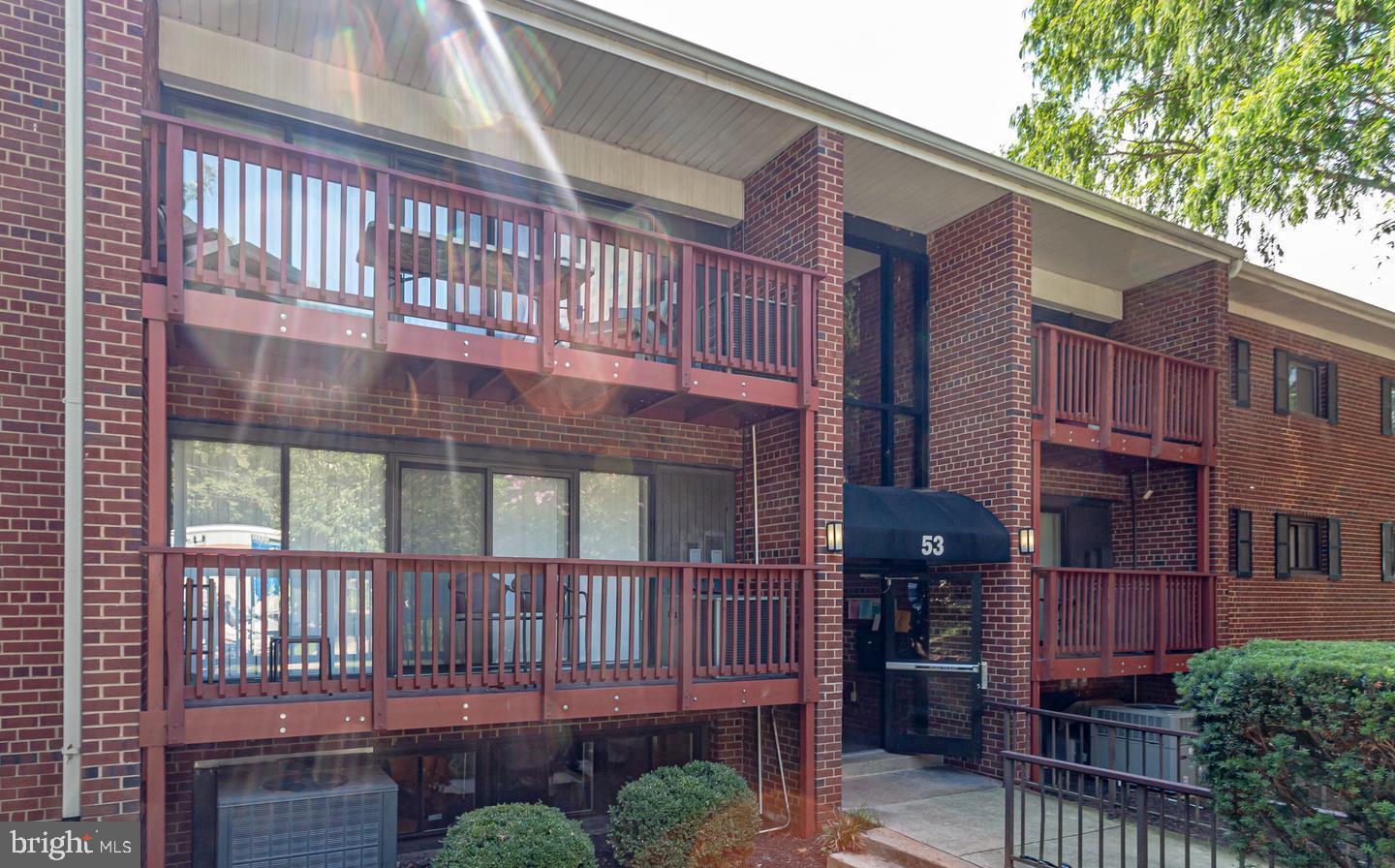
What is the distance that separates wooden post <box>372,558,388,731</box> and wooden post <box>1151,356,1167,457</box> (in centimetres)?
919

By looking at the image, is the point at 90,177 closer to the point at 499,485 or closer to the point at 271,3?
the point at 271,3

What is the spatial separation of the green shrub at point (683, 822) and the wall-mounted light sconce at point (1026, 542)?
4.36m

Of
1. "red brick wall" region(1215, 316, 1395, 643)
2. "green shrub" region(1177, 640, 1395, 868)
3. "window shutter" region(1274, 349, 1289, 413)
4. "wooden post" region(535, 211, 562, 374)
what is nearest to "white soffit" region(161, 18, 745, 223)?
"wooden post" region(535, 211, 562, 374)

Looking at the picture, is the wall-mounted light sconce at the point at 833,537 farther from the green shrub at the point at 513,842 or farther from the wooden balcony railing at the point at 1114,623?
the green shrub at the point at 513,842

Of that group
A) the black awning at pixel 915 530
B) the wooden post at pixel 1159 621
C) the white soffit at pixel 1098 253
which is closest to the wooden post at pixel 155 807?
the black awning at pixel 915 530

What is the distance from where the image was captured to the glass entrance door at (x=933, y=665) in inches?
389

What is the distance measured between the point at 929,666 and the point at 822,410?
11.3ft

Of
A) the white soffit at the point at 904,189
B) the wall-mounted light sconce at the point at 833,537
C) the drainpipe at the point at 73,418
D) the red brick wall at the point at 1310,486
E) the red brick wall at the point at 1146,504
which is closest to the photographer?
the drainpipe at the point at 73,418

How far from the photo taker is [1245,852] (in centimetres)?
521

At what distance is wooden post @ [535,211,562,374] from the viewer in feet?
23.4

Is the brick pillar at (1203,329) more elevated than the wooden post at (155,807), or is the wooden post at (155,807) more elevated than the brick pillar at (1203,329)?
the brick pillar at (1203,329)

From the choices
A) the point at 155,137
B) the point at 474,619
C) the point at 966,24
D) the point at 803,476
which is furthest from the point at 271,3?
the point at 966,24

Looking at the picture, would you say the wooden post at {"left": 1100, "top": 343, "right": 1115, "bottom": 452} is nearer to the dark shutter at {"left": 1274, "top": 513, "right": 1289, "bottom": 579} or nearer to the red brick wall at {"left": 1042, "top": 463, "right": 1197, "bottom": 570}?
the red brick wall at {"left": 1042, "top": 463, "right": 1197, "bottom": 570}

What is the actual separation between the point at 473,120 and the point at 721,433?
3.94m
